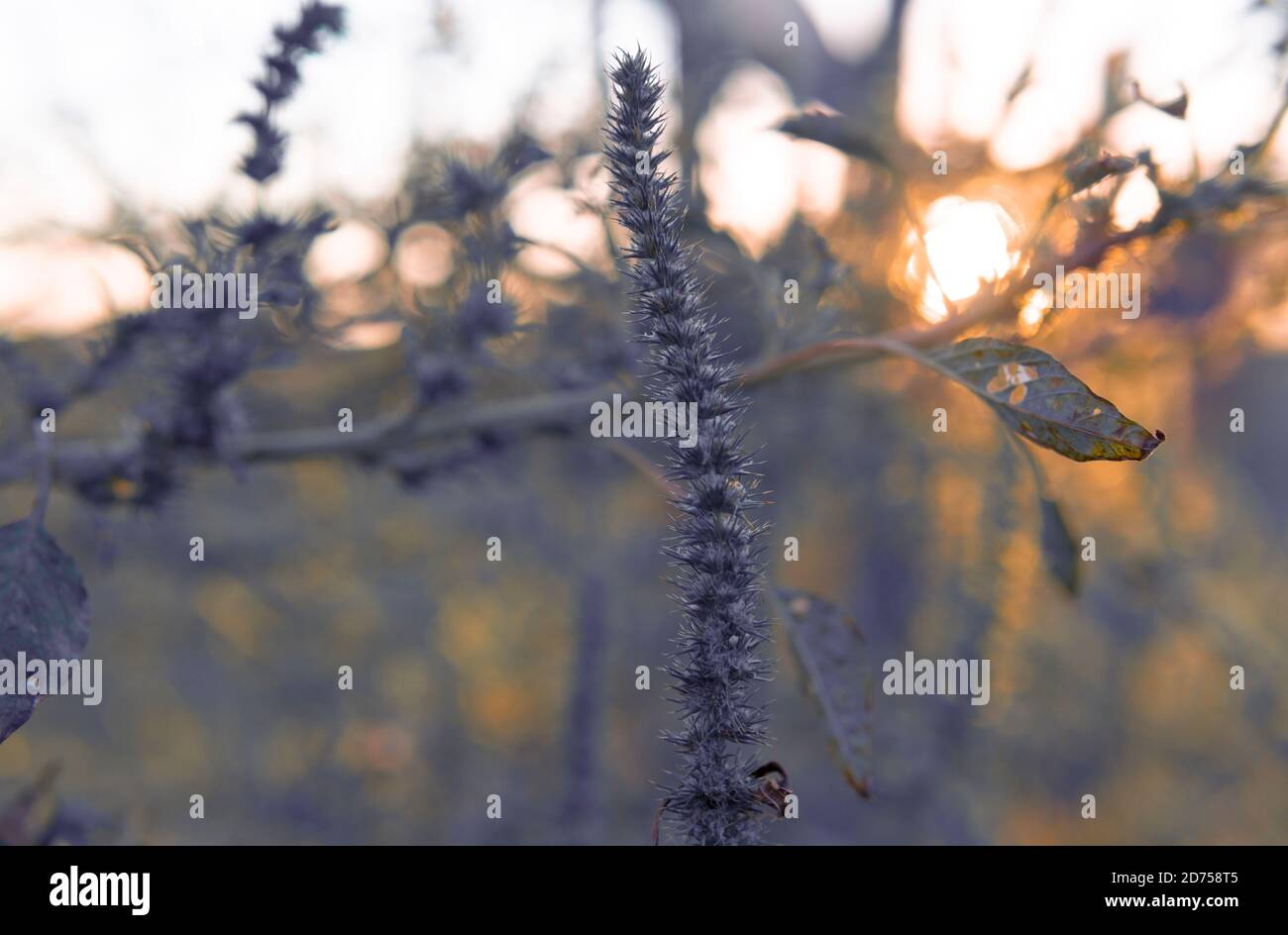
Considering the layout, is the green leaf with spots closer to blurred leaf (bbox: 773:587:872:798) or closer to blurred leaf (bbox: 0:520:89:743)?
blurred leaf (bbox: 773:587:872:798)

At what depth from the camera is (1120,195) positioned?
1.12m

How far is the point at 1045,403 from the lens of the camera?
794mm

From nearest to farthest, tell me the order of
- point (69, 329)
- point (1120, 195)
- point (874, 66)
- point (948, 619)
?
point (1120, 195) → point (69, 329) → point (948, 619) → point (874, 66)

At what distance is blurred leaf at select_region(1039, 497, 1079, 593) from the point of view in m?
1.13

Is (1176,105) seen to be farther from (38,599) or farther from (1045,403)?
(38,599)

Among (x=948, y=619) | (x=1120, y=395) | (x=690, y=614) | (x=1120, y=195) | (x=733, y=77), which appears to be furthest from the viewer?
(x=948, y=619)

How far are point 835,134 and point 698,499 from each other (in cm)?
85

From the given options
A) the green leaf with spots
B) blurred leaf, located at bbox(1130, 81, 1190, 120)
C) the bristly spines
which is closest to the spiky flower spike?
the green leaf with spots

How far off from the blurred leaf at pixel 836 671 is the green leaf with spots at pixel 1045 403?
0.35m

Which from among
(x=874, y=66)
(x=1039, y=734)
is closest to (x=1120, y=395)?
(x=874, y=66)

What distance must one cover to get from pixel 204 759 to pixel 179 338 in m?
4.40

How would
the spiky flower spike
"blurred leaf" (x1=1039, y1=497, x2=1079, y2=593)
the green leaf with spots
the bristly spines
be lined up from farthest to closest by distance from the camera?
"blurred leaf" (x1=1039, y1=497, x2=1079, y2=593)
the bristly spines
the green leaf with spots
the spiky flower spike

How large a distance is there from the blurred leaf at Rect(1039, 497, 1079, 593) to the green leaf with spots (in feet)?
1.14
